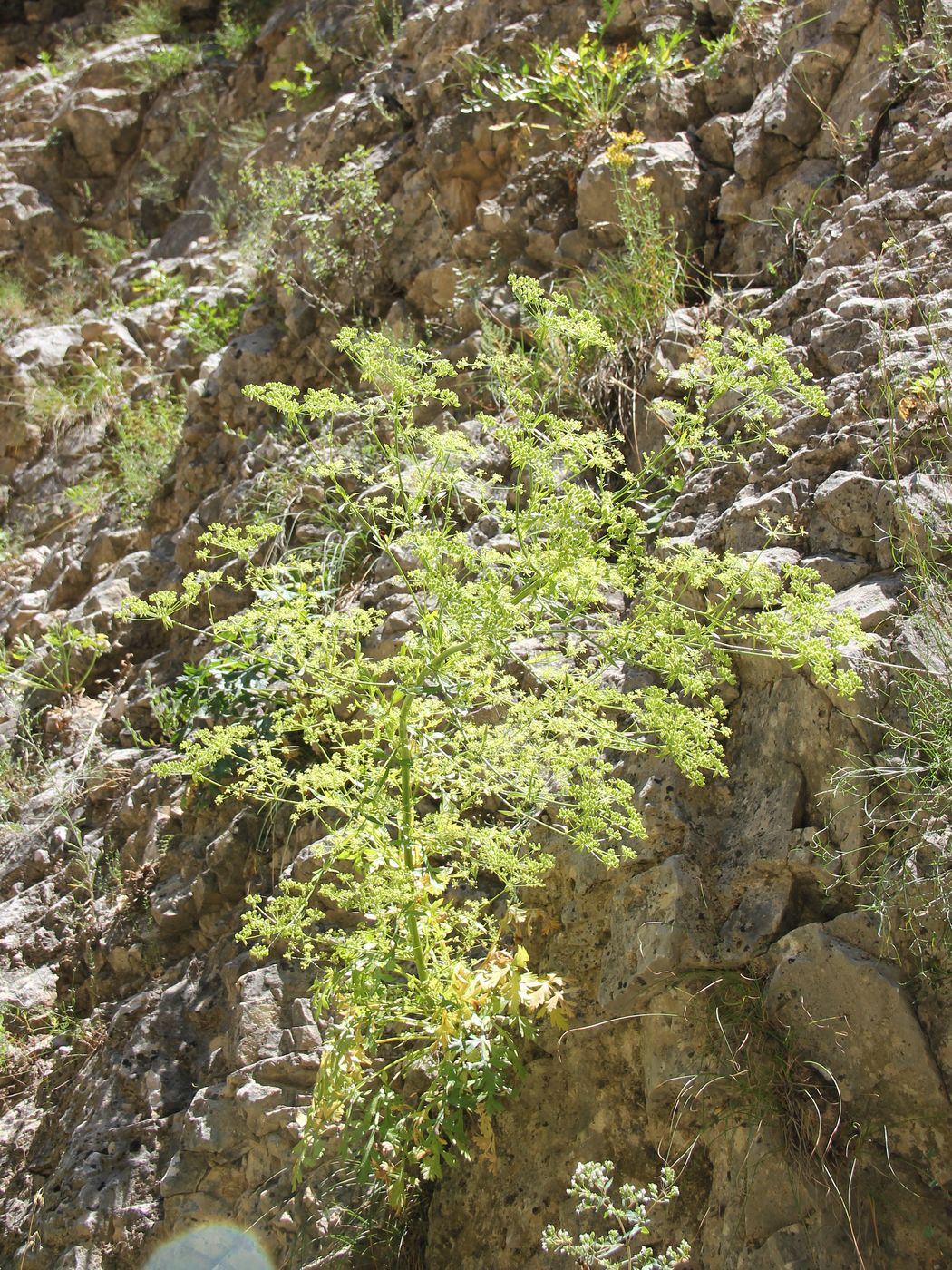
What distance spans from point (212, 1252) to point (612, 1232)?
1502 mm

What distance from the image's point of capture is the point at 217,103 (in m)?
8.51

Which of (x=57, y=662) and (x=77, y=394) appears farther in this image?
(x=77, y=394)

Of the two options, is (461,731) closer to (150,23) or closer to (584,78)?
(584,78)

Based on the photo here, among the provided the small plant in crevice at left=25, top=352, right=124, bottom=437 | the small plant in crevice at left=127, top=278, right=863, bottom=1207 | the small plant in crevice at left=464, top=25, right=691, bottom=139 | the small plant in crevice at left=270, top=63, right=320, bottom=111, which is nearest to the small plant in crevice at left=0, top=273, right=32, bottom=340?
the small plant in crevice at left=25, top=352, right=124, bottom=437

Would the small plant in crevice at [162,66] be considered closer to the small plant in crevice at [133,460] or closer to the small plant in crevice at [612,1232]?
the small plant in crevice at [133,460]

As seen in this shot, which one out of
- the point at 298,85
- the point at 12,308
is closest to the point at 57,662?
the point at 12,308

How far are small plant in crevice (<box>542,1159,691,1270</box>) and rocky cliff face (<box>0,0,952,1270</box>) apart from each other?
0.41 feet

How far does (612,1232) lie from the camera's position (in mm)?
2195

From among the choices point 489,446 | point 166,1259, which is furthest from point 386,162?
point 166,1259

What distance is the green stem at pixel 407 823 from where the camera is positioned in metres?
2.48

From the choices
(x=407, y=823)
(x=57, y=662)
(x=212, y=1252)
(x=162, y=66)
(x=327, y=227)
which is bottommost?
(x=212, y=1252)

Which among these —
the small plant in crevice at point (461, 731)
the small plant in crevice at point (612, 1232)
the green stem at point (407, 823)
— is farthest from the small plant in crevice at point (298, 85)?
the small plant in crevice at point (612, 1232)

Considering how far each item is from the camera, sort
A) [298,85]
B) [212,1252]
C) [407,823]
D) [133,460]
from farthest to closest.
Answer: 1. [298,85]
2. [133,460]
3. [212,1252]
4. [407,823]

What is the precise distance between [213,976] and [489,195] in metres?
4.00
